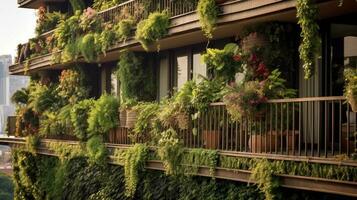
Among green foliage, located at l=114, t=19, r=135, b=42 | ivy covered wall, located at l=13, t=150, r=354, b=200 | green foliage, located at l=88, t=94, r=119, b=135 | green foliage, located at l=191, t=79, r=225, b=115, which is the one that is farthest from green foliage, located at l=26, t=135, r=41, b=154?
green foliage, located at l=191, t=79, r=225, b=115

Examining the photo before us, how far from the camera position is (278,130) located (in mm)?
13500

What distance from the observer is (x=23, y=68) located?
29875 millimetres

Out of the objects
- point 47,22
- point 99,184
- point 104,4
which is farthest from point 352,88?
point 47,22

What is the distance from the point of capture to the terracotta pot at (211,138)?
15.3 metres

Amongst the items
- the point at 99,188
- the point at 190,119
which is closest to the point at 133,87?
the point at 99,188

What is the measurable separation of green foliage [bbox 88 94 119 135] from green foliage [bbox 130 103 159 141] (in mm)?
1705

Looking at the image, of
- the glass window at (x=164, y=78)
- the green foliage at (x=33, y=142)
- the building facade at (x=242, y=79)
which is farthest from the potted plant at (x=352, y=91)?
the green foliage at (x=33, y=142)

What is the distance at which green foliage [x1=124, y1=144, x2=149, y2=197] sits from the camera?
58.7ft

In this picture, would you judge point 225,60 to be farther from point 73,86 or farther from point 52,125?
point 73,86

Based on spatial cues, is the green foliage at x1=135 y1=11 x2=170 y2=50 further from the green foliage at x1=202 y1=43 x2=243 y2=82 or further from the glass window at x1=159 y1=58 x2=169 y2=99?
the glass window at x1=159 y1=58 x2=169 y2=99

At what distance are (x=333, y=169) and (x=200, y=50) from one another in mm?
8966

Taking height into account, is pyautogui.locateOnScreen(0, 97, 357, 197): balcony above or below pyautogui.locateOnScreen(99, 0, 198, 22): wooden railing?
below

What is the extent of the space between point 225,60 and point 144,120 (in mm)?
3076

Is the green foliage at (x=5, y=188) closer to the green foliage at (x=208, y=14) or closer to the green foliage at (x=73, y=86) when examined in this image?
the green foliage at (x=73, y=86)
